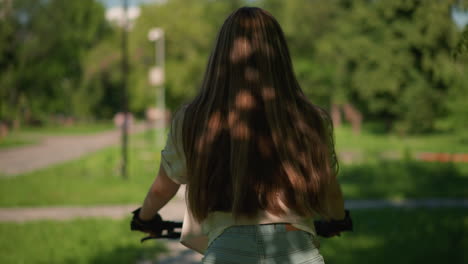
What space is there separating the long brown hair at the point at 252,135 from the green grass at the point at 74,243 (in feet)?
13.8

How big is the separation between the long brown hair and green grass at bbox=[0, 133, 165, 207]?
8578 millimetres

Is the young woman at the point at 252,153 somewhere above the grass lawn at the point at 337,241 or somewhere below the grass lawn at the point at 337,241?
above

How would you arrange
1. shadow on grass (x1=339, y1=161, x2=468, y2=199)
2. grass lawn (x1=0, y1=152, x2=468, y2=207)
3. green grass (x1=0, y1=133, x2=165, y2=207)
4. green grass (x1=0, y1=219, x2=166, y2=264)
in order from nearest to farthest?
1. green grass (x1=0, y1=219, x2=166, y2=264)
2. green grass (x1=0, y1=133, x2=165, y2=207)
3. grass lawn (x1=0, y1=152, x2=468, y2=207)
4. shadow on grass (x1=339, y1=161, x2=468, y2=199)

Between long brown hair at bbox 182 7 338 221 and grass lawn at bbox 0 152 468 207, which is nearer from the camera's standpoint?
long brown hair at bbox 182 7 338 221

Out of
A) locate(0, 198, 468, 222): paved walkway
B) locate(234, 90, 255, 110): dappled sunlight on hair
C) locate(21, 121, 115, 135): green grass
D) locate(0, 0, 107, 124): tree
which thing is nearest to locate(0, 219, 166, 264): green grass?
locate(0, 198, 468, 222): paved walkway

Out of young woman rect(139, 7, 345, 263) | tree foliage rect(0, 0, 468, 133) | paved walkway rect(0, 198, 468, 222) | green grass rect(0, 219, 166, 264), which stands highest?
tree foliage rect(0, 0, 468, 133)

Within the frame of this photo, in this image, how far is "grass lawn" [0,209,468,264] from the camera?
5.66 m

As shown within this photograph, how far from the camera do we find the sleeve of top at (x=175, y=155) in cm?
172

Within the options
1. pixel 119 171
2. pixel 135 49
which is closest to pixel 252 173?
pixel 119 171

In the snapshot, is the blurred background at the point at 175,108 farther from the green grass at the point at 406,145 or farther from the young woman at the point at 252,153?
the young woman at the point at 252,153

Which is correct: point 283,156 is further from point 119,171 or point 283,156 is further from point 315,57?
point 315,57

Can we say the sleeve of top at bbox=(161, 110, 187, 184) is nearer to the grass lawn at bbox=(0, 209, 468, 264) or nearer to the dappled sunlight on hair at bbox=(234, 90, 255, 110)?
the dappled sunlight on hair at bbox=(234, 90, 255, 110)

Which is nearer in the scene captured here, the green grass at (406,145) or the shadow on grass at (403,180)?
the shadow on grass at (403,180)

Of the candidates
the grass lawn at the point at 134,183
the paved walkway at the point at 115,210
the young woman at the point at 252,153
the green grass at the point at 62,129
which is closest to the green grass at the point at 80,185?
the grass lawn at the point at 134,183
